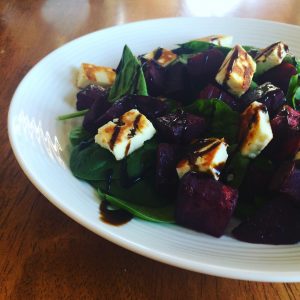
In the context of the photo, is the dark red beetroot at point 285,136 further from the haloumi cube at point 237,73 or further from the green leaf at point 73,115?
the green leaf at point 73,115

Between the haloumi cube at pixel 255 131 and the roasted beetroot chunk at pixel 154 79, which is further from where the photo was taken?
the roasted beetroot chunk at pixel 154 79

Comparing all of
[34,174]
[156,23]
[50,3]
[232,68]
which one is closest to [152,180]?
[34,174]

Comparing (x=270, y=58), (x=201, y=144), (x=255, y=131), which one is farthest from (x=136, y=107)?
(x=270, y=58)

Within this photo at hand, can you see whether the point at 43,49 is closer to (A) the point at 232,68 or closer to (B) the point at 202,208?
(A) the point at 232,68

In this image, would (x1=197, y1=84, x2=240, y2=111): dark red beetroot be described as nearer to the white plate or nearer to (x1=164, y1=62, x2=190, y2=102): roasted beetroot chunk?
(x1=164, y1=62, x2=190, y2=102): roasted beetroot chunk

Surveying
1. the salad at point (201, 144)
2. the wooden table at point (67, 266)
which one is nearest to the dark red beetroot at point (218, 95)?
the salad at point (201, 144)
